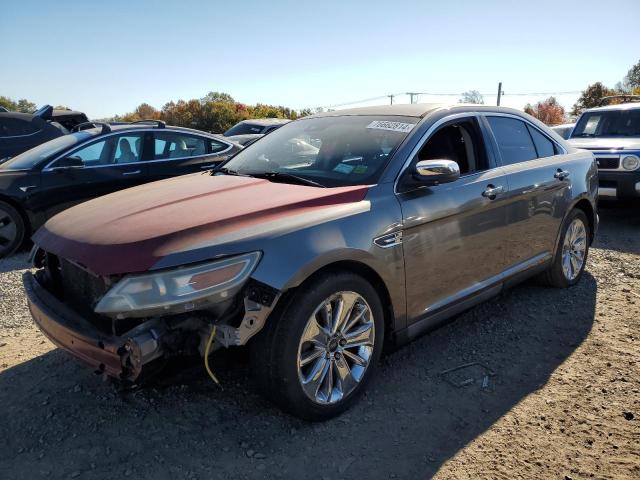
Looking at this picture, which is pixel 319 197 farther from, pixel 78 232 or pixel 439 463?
pixel 439 463

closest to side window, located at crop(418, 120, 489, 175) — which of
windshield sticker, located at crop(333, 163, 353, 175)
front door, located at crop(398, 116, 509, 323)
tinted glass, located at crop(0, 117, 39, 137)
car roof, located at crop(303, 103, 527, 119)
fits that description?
front door, located at crop(398, 116, 509, 323)

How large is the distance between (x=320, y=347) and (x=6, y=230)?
510 cm

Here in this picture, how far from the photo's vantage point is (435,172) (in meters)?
3.03

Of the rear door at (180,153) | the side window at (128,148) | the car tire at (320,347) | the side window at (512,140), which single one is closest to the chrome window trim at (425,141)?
the side window at (512,140)

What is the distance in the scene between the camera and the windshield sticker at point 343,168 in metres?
3.23

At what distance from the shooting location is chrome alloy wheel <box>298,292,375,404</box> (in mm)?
2637

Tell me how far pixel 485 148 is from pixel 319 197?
5.23 feet

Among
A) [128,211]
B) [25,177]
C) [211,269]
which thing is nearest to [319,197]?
[211,269]

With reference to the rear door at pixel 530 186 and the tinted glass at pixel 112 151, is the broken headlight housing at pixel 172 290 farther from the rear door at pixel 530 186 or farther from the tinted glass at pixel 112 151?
the tinted glass at pixel 112 151

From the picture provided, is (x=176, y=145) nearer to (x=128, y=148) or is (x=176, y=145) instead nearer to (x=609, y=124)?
(x=128, y=148)

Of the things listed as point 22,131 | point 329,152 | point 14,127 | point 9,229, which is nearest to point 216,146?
point 9,229

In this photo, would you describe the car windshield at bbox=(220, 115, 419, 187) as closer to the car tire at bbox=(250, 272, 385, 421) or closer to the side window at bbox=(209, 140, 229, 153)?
the car tire at bbox=(250, 272, 385, 421)

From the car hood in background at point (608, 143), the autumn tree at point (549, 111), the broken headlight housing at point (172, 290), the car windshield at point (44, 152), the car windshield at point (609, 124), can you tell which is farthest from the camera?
the autumn tree at point (549, 111)

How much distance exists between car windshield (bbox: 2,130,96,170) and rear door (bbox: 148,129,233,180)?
0.83 metres
